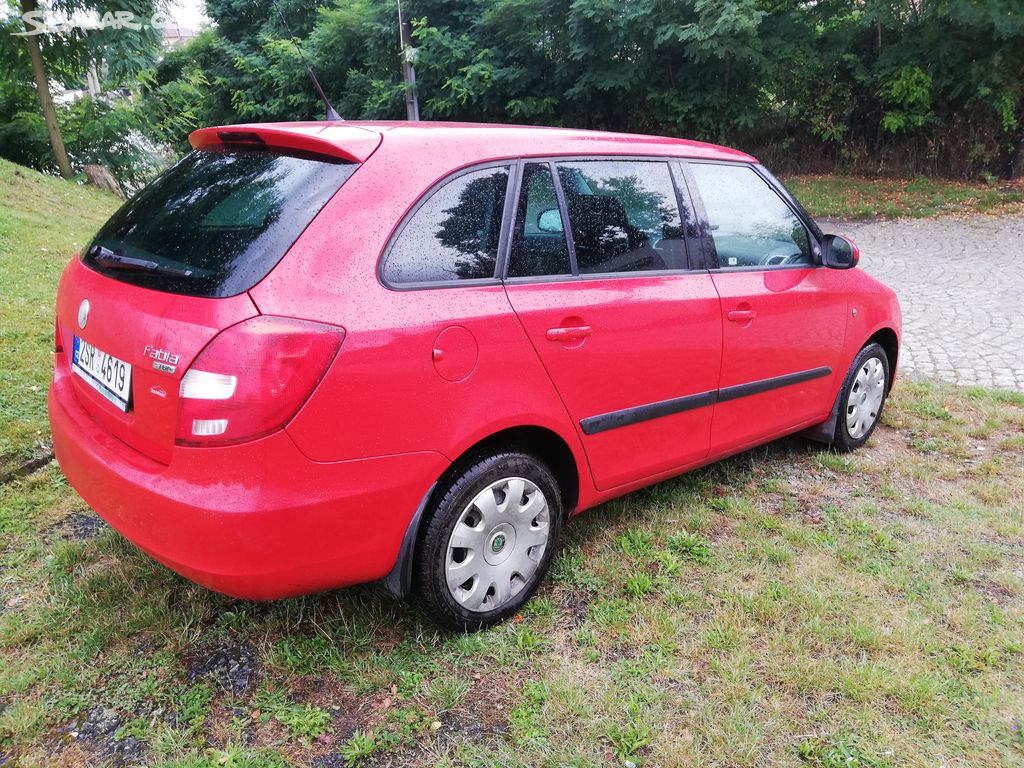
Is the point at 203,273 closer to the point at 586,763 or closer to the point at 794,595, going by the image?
the point at 586,763

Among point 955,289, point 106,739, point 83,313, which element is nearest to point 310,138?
point 83,313

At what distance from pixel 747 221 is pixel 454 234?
1694 millimetres

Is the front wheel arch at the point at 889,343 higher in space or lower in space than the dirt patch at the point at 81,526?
higher

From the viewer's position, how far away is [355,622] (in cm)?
261

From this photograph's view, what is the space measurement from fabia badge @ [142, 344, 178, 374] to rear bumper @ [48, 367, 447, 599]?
218 mm

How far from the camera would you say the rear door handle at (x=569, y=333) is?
2.55 m

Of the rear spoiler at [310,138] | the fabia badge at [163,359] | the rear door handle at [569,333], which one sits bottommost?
the rear door handle at [569,333]

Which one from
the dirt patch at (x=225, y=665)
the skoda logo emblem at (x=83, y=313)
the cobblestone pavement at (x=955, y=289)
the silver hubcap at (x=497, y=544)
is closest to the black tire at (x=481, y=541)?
the silver hubcap at (x=497, y=544)

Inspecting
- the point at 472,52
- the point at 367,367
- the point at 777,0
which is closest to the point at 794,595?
the point at 367,367

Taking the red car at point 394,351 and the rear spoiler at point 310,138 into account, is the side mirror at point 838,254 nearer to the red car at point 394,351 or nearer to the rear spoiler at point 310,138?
the red car at point 394,351

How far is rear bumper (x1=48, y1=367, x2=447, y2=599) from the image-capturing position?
198 centimetres

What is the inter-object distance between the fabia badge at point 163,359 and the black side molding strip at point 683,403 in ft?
4.48

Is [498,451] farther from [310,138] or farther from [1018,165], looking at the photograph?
[1018,165]
